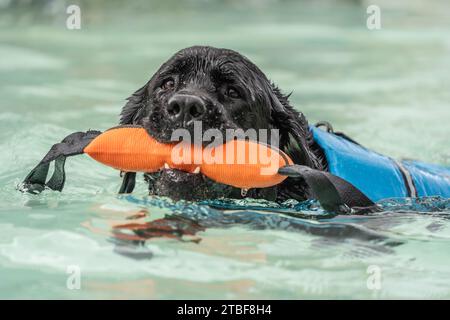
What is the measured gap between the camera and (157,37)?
12180mm

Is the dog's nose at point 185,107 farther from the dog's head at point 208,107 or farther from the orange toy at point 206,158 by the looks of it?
the orange toy at point 206,158

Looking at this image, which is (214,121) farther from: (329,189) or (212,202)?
(329,189)

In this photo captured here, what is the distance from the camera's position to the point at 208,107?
4.27 m

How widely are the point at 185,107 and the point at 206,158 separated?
10.6 inches

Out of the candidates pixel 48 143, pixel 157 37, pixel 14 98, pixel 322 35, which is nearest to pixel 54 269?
pixel 48 143

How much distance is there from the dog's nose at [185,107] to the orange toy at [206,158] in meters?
0.14

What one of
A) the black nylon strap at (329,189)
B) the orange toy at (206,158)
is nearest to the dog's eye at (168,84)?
the orange toy at (206,158)

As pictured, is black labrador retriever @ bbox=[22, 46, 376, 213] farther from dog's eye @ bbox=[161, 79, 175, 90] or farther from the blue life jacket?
the blue life jacket

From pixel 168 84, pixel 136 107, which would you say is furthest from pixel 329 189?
pixel 136 107

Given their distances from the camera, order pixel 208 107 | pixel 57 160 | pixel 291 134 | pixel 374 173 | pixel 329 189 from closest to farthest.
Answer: pixel 329 189 → pixel 208 107 → pixel 57 160 → pixel 291 134 → pixel 374 173

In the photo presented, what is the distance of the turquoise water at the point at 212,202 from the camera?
12.3 ft

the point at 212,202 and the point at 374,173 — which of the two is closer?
the point at 212,202

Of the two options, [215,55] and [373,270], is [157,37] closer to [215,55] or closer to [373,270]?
[215,55]

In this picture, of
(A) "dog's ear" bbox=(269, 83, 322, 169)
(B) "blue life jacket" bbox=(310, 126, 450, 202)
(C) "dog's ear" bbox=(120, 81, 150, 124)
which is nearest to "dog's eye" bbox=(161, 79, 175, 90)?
(C) "dog's ear" bbox=(120, 81, 150, 124)
